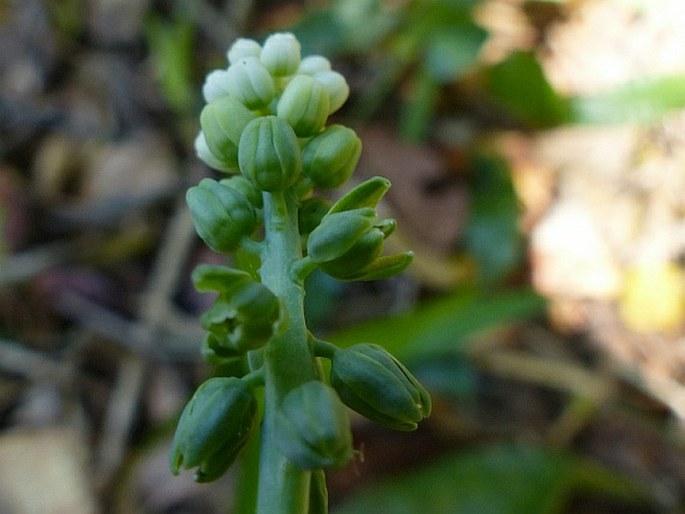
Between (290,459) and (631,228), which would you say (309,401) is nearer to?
(290,459)

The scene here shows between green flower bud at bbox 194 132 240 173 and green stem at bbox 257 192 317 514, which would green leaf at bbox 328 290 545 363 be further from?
green stem at bbox 257 192 317 514

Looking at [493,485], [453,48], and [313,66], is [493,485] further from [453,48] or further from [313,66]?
[313,66]

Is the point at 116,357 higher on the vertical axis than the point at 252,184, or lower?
higher

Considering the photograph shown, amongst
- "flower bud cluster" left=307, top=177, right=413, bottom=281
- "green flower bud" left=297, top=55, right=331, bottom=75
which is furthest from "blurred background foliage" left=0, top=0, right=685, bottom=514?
"flower bud cluster" left=307, top=177, right=413, bottom=281

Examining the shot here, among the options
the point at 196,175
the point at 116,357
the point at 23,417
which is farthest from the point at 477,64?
the point at 23,417

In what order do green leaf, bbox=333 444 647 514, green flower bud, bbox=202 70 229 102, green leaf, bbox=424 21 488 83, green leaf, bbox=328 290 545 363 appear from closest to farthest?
green flower bud, bbox=202 70 229 102
green leaf, bbox=328 290 545 363
green leaf, bbox=333 444 647 514
green leaf, bbox=424 21 488 83

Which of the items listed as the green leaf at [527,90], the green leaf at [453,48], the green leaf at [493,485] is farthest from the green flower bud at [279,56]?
the green leaf at [527,90]

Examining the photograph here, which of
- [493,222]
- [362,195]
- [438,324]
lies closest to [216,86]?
[362,195]
